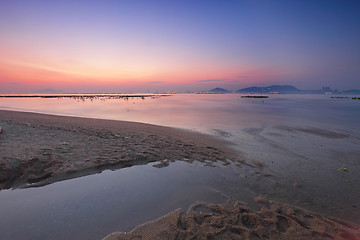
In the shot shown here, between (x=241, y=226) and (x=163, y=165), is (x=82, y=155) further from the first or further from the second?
(x=241, y=226)

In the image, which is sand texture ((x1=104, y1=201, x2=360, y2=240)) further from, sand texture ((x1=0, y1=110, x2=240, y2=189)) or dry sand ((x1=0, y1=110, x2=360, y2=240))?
sand texture ((x1=0, y1=110, x2=240, y2=189))

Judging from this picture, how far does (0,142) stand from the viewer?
757 centimetres

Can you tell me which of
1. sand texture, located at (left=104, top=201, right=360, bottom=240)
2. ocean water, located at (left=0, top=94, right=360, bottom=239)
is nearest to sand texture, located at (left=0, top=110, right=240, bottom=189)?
ocean water, located at (left=0, top=94, right=360, bottom=239)

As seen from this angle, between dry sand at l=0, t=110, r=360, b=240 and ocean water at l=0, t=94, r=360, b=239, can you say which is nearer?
dry sand at l=0, t=110, r=360, b=240

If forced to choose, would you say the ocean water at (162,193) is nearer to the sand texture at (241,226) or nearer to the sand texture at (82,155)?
the sand texture at (241,226)

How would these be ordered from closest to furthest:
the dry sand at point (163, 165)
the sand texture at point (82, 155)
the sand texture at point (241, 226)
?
the sand texture at point (241, 226)
the dry sand at point (163, 165)
the sand texture at point (82, 155)

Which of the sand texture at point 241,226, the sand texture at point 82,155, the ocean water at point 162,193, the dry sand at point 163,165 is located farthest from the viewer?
the sand texture at point 82,155

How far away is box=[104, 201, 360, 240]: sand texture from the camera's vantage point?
3424 mm

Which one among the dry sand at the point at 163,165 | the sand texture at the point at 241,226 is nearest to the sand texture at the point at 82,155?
the dry sand at the point at 163,165

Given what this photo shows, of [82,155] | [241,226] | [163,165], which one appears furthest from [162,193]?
[82,155]

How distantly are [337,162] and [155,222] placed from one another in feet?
27.8

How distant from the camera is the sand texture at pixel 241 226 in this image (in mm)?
3424

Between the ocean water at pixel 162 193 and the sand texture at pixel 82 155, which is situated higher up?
the sand texture at pixel 82 155

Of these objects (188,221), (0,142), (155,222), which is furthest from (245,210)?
(0,142)
